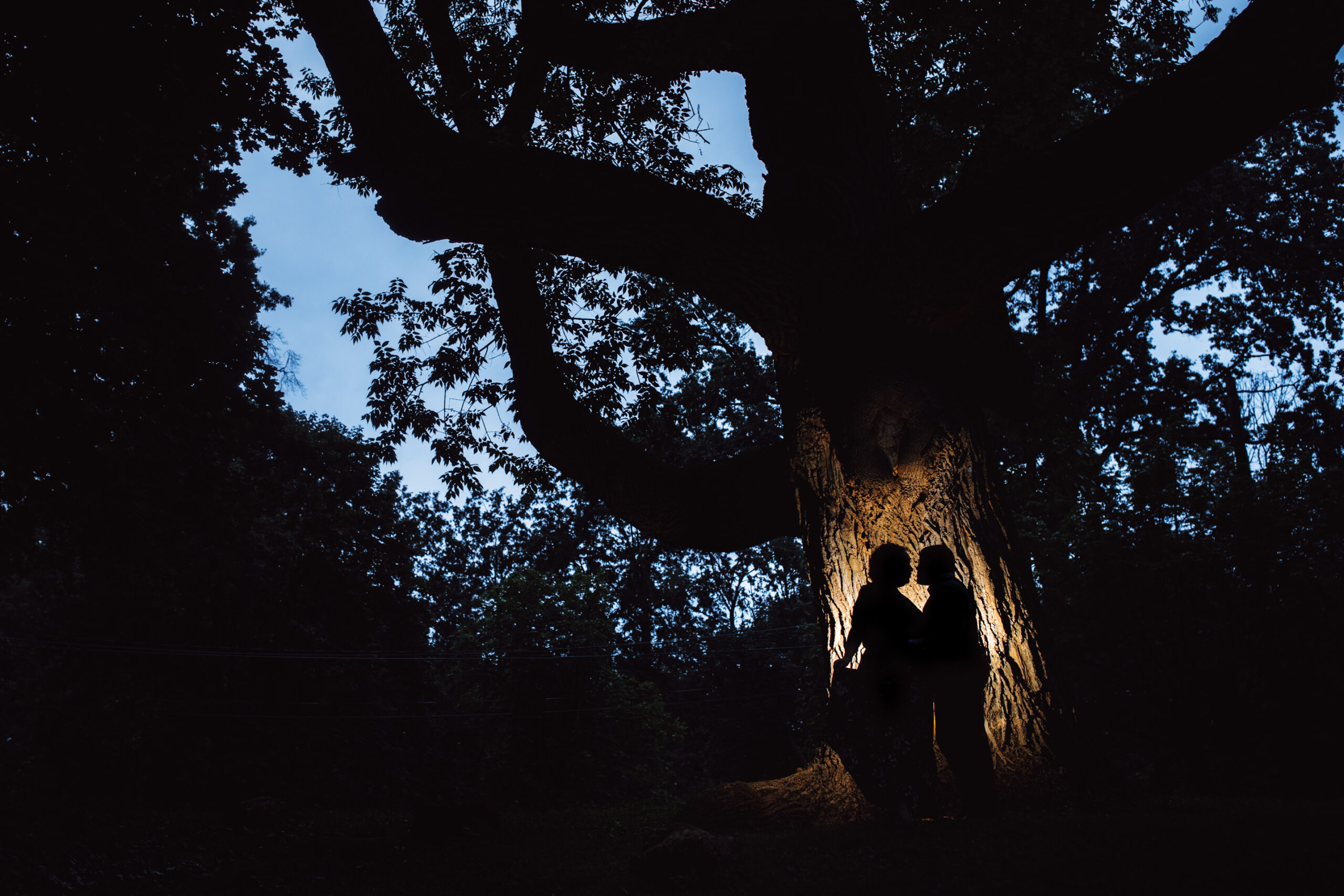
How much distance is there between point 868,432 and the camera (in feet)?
18.0

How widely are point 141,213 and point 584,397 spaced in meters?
5.29

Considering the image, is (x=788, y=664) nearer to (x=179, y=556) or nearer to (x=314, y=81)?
(x=179, y=556)

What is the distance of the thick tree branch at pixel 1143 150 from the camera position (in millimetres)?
4973

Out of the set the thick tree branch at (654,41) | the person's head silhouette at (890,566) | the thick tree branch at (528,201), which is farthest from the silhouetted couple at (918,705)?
the thick tree branch at (654,41)

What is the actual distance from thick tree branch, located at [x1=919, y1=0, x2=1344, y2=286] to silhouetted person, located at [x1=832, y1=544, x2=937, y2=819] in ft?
8.36

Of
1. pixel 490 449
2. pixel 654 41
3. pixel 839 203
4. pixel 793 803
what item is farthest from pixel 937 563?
pixel 490 449

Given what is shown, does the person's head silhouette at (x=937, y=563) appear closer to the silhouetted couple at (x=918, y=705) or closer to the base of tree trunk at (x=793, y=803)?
the silhouetted couple at (x=918, y=705)

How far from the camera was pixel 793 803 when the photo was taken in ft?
17.5

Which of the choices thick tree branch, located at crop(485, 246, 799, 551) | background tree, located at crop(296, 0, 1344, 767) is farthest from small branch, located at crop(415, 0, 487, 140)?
thick tree branch, located at crop(485, 246, 799, 551)

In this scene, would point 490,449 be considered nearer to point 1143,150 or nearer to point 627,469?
point 627,469

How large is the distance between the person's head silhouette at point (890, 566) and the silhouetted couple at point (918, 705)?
210mm

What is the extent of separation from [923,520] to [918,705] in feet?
4.29

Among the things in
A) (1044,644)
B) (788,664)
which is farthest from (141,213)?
(788,664)

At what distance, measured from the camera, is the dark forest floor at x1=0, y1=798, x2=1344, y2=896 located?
10.4 ft
